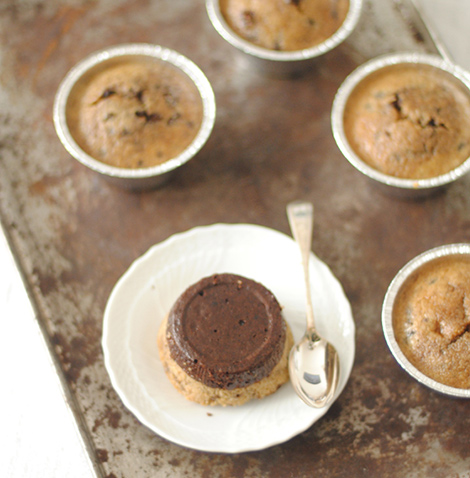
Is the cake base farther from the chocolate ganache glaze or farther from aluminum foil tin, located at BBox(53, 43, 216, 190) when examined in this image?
aluminum foil tin, located at BBox(53, 43, 216, 190)

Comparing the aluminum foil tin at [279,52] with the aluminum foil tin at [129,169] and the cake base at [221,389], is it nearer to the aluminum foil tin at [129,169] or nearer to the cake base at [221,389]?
the aluminum foil tin at [129,169]

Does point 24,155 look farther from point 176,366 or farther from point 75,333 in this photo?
point 176,366

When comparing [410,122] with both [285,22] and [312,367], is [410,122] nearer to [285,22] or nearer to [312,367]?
[285,22]

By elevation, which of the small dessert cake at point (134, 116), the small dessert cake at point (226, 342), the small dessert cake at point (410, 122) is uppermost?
the small dessert cake at point (134, 116)

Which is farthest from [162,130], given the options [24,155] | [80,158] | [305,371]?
[305,371]

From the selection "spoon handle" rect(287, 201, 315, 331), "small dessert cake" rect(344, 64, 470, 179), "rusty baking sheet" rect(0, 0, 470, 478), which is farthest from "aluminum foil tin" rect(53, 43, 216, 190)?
"small dessert cake" rect(344, 64, 470, 179)

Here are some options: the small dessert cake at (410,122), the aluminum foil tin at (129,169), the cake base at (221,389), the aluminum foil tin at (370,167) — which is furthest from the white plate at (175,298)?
the small dessert cake at (410,122)
